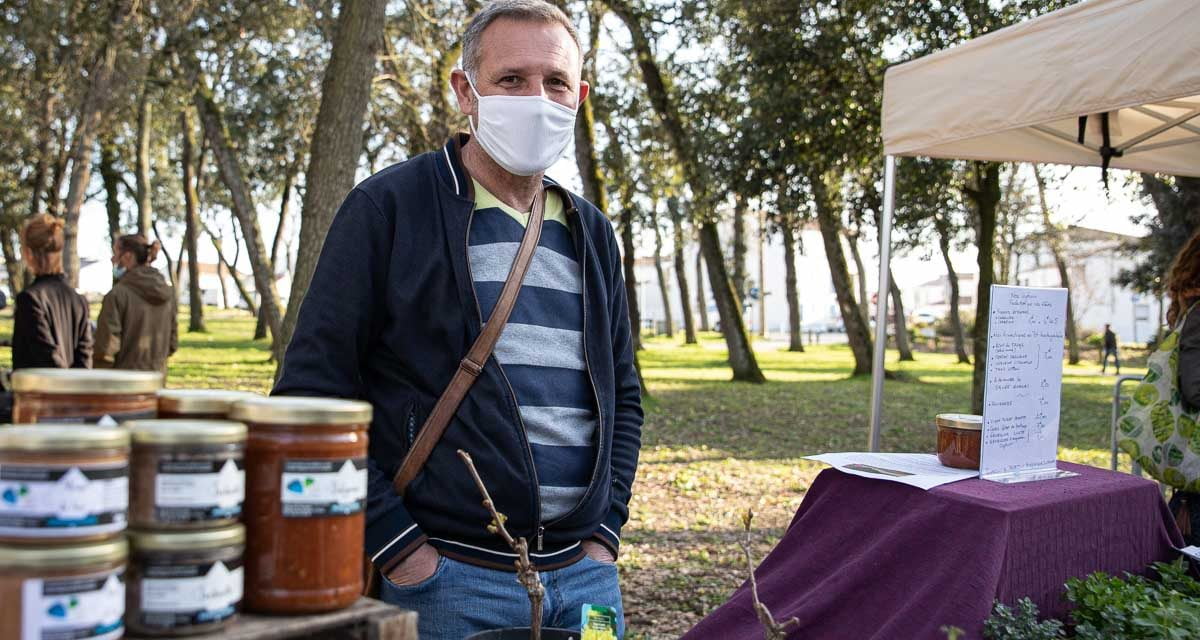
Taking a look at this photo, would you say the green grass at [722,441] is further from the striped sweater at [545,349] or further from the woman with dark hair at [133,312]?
the woman with dark hair at [133,312]


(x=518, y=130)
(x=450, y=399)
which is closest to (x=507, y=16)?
(x=518, y=130)

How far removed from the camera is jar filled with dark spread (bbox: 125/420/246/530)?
3.55ft

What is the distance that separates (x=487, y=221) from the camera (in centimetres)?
221

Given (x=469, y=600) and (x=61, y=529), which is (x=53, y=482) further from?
(x=469, y=600)

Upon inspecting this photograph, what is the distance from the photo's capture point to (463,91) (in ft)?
7.88

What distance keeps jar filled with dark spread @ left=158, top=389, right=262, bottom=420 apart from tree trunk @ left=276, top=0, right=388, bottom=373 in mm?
5972

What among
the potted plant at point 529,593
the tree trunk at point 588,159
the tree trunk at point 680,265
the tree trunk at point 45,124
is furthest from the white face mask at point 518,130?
the tree trunk at point 680,265

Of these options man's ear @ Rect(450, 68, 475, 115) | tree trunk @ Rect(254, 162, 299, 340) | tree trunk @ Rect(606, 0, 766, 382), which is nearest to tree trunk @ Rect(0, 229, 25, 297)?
tree trunk @ Rect(254, 162, 299, 340)

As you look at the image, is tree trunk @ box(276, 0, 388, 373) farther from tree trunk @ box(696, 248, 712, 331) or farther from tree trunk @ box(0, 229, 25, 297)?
tree trunk @ box(696, 248, 712, 331)

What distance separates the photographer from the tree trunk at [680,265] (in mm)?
28891

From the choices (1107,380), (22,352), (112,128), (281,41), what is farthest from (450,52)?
(1107,380)

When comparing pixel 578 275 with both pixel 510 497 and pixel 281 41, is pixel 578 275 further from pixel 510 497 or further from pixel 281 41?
pixel 281 41

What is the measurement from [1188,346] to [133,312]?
7069 millimetres

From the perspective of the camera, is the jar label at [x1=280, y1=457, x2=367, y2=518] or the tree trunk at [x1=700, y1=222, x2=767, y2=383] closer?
the jar label at [x1=280, y1=457, x2=367, y2=518]
